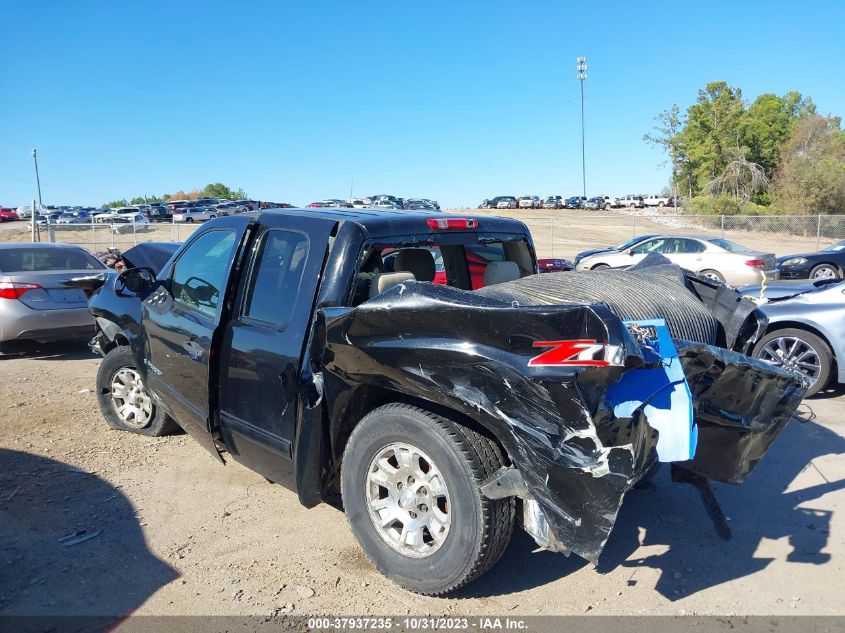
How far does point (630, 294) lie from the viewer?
3945 mm

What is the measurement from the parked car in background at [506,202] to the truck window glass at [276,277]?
66893 millimetres

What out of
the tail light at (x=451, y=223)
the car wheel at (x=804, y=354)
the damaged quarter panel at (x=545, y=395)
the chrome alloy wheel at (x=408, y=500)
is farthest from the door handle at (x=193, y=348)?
the car wheel at (x=804, y=354)

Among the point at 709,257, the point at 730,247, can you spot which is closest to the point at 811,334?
the point at 709,257

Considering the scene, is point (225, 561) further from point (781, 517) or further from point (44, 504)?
point (781, 517)

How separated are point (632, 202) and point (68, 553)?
74607 millimetres

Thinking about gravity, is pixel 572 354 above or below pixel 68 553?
above

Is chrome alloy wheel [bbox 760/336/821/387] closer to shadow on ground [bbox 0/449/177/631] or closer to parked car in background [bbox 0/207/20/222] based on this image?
shadow on ground [bbox 0/449/177/631]

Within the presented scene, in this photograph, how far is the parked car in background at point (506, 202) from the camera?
70.4 meters

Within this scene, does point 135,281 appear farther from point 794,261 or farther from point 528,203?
point 528,203

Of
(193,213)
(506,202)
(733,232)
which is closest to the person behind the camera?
(733,232)

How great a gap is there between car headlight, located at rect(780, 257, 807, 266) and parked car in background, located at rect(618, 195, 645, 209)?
5222 cm

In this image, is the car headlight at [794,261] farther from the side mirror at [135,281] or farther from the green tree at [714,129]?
the green tree at [714,129]

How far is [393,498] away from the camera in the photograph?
3369 millimetres

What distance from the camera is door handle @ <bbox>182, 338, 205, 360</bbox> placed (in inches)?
165
